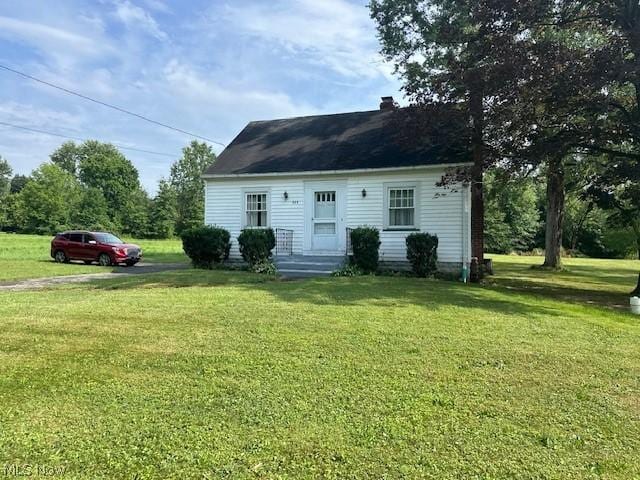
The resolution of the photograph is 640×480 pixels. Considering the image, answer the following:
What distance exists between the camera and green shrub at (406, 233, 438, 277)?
1392cm

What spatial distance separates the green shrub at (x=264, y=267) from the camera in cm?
1438

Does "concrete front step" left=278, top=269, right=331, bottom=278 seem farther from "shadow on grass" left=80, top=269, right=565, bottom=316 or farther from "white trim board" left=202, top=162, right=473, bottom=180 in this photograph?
"white trim board" left=202, top=162, right=473, bottom=180

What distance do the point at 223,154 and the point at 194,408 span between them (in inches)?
633

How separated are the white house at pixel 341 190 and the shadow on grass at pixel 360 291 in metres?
3.45

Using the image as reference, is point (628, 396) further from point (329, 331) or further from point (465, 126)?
point (465, 126)

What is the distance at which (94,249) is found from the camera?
19609 millimetres

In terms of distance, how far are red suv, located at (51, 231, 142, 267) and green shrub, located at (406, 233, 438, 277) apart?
38.5 feet

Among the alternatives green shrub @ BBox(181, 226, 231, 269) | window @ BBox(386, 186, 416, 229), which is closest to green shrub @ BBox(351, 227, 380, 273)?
window @ BBox(386, 186, 416, 229)

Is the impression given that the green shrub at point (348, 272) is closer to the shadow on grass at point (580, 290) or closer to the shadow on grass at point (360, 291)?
the shadow on grass at point (360, 291)

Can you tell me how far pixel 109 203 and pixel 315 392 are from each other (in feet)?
246

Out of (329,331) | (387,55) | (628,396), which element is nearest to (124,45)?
(387,55)

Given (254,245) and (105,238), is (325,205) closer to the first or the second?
(254,245)

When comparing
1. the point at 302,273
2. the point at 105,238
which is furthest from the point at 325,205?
the point at 105,238

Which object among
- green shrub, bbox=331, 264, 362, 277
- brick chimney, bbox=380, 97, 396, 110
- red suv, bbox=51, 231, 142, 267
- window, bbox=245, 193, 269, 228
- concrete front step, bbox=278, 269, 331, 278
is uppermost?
brick chimney, bbox=380, 97, 396, 110
